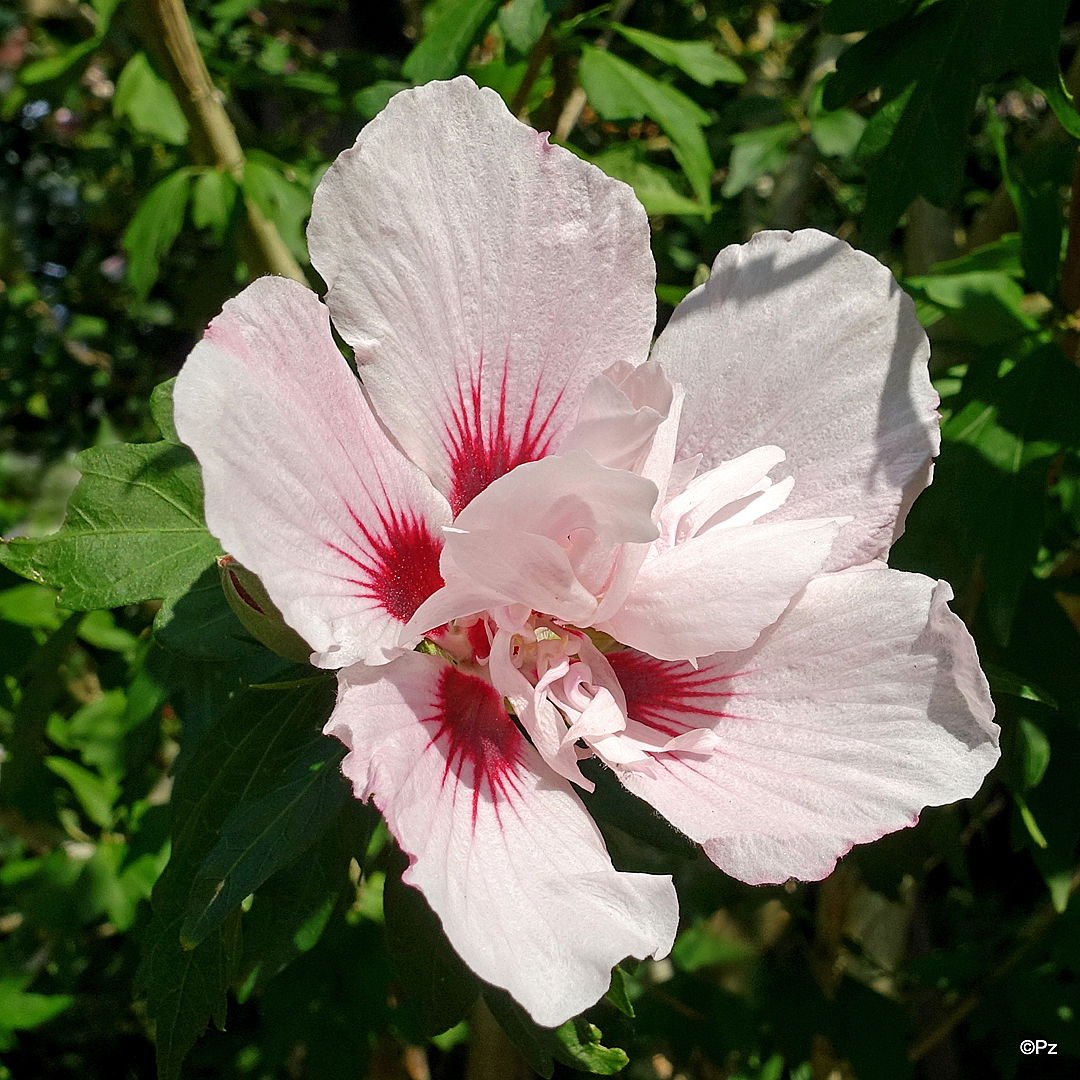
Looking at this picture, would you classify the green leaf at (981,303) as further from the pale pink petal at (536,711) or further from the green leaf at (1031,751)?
the pale pink petal at (536,711)

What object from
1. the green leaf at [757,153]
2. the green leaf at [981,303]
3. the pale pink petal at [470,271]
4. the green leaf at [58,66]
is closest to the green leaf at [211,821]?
the pale pink petal at [470,271]

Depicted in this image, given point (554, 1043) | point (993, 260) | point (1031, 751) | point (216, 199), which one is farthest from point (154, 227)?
point (1031, 751)

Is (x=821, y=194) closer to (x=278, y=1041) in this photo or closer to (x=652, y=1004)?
(x=652, y=1004)

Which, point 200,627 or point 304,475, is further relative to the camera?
point 200,627

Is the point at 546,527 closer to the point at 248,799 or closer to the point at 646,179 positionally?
the point at 248,799

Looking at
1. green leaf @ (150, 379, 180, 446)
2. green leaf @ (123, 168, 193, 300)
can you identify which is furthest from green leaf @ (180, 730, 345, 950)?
green leaf @ (123, 168, 193, 300)
